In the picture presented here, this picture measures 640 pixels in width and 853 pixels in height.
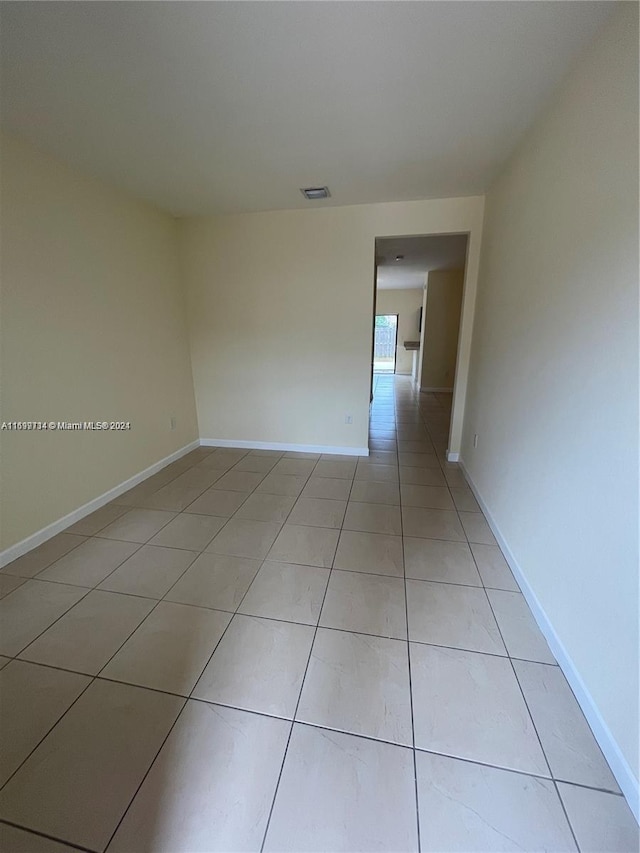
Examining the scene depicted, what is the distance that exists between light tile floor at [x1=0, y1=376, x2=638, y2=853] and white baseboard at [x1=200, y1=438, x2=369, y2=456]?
4.79ft

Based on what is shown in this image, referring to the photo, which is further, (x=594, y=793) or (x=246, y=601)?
(x=246, y=601)

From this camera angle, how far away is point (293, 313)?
3389mm

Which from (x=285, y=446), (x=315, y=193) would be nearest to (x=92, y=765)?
(x=285, y=446)

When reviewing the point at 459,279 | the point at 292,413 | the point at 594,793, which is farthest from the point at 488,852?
the point at 459,279

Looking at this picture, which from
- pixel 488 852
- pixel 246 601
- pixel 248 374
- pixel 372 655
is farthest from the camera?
pixel 248 374

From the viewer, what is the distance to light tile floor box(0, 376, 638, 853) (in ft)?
2.98

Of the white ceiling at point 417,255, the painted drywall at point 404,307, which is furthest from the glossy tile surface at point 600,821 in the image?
the painted drywall at point 404,307

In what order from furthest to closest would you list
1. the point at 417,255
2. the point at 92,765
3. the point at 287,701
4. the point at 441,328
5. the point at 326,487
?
1. the point at 441,328
2. the point at 417,255
3. the point at 326,487
4. the point at 287,701
5. the point at 92,765

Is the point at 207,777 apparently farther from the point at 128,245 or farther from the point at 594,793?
the point at 128,245

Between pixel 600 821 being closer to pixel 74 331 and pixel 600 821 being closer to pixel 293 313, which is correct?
pixel 74 331

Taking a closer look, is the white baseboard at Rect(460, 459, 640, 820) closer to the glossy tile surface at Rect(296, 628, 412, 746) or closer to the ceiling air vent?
the glossy tile surface at Rect(296, 628, 412, 746)

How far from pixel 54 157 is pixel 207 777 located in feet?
10.6

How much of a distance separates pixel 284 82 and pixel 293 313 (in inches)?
76.3

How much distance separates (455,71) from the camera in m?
1.44
